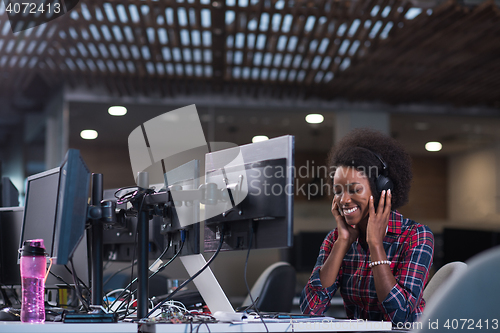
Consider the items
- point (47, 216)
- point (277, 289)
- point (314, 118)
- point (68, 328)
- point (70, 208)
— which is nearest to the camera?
point (68, 328)

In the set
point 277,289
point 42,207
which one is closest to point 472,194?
point 277,289

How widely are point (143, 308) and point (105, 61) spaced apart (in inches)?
156

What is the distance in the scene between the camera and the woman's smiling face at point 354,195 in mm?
1952

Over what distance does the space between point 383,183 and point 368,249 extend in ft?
0.91

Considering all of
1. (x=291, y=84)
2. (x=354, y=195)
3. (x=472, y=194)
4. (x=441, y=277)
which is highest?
(x=291, y=84)

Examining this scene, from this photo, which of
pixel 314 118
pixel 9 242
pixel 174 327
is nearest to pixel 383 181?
pixel 174 327

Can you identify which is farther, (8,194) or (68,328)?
(8,194)

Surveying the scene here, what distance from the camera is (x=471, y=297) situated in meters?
0.61

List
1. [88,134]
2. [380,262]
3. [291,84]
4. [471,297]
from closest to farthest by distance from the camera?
1. [471,297]
2. [380,262]
3. [291,84]
4. [88,134]

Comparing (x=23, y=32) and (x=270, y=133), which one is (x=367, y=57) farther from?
(x=23, y=32)

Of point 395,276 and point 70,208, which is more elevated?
point 70,208

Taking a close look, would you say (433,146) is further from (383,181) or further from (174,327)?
(174,327)

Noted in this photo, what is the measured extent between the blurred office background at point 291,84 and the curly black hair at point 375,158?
5.32 feet

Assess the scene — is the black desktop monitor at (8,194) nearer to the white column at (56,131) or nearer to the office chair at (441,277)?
the office chair at (441,277)
